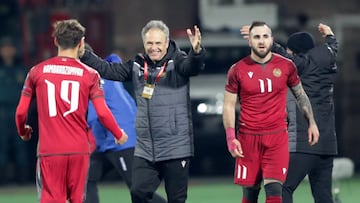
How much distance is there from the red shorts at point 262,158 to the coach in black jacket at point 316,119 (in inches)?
28.5

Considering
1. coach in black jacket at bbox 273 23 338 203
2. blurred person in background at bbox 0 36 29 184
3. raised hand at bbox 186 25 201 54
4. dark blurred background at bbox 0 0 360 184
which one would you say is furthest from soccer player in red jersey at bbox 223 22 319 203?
blurred person in background at bbox 0 36 29 184

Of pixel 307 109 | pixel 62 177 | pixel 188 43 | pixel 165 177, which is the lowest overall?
pixel 165 177

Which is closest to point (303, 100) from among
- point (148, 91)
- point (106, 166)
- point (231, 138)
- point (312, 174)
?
point (231, 138)

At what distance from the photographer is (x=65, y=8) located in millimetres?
25766

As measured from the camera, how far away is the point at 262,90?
1471cm

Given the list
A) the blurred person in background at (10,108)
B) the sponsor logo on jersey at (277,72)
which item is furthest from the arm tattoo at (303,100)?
the blurred person in background at (10,108)

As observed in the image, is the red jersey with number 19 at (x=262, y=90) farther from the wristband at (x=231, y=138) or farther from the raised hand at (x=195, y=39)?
the raised hand at (x=195, y=39)

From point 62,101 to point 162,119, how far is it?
1.37 metres

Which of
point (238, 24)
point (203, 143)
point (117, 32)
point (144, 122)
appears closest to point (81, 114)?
point (144, 122)

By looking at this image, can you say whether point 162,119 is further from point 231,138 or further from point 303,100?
point 303,100

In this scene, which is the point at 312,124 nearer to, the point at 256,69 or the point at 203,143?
the point at 256,69

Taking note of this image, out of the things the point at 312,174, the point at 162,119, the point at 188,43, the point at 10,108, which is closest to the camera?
the point at 162,119

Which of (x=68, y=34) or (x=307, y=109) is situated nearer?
(x=68, y=34)

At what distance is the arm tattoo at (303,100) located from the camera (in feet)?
48.9
